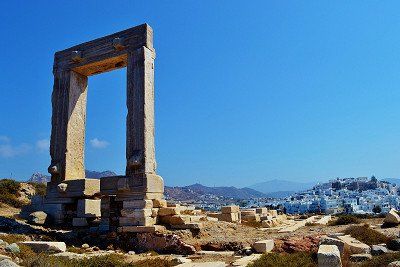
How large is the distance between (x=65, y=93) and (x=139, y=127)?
4.19 metres

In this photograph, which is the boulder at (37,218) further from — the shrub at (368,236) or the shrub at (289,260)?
the shrub at (368,236)

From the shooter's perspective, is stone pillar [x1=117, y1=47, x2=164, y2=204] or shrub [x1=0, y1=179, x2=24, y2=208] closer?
stone pillar [x1=117, y1=47, x2=164, y2=204]

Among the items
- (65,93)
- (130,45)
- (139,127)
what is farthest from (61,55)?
(139,127)

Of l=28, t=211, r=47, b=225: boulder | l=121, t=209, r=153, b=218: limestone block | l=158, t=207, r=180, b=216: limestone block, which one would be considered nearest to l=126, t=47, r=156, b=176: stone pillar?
l=121, t=209, r=153, b=218: limestone block

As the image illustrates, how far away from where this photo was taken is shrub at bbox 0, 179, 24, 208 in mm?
22156

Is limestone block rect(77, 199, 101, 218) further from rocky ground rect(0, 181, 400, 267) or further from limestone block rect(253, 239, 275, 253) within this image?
limestone block rect(253, 239, 275, 253)

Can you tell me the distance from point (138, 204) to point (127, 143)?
2.25 metres

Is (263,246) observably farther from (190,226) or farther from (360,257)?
(190,226)

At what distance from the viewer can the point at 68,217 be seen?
14039mm

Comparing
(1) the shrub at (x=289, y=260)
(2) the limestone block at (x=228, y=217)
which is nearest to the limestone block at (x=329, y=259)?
(1) the shrub at (x=289, y=260)

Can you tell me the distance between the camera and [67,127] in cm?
1477

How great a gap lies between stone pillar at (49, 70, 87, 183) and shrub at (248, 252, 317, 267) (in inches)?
367

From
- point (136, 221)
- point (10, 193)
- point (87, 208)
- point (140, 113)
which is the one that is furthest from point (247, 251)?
point (10, 193)

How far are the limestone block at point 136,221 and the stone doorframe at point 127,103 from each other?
29.2 inches
